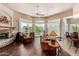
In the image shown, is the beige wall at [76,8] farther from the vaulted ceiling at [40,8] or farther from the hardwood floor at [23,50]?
the hardwood floor at [23,50]

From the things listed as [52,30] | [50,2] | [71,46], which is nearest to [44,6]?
[50,2]

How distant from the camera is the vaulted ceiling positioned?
9.88 feet

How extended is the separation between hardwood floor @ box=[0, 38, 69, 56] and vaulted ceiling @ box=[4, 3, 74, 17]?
729mm

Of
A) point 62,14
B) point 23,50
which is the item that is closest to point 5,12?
point 23,50

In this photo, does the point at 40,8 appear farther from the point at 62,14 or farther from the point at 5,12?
the point at 5,12

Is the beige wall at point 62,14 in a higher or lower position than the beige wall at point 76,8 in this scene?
lower

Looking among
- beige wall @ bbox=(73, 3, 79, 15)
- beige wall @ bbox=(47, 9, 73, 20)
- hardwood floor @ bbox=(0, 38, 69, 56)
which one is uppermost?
beige wall @ bbox=(73, 3, 79, 15)

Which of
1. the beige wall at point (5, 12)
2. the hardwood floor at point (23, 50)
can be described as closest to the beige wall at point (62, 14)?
the hardwood floor at point (23, 50)

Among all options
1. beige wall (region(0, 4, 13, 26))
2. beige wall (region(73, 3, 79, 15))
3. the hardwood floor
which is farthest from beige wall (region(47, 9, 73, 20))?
beige wall (region(0, 4, 13, 26))

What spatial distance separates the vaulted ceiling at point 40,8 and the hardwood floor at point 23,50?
73 cm

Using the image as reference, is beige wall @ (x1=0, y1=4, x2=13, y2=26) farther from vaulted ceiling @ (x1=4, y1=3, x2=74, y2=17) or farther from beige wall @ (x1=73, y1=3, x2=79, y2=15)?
beige wall @ (x1=73, y1=3, x2=79, y2=15)

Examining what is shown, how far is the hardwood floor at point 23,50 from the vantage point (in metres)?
2.99

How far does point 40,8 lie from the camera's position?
10.1ft

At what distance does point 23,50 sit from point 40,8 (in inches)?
46.3
